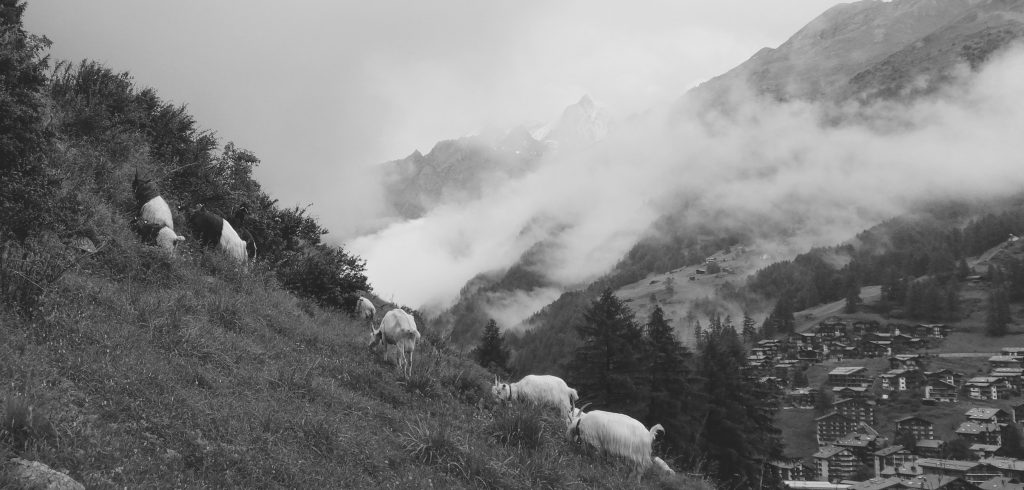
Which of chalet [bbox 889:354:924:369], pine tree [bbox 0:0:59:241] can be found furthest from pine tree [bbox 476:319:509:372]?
chalet [bbox 889:354:924:369]

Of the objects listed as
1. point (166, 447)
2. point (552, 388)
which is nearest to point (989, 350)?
point (552, 388)

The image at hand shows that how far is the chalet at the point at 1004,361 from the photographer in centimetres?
15800

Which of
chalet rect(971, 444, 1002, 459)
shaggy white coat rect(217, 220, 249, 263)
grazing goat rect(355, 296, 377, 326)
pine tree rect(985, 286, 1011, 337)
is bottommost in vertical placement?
chalet rect(971, 444, 1002, 459)

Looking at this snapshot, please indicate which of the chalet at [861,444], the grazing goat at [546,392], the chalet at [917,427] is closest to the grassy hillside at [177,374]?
the grazing goat at [546,392]

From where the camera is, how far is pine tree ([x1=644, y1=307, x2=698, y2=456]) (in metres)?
38.7

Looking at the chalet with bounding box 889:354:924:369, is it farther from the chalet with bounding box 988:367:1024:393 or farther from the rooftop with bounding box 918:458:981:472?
the rooftop with bounding box 918:458:981:472

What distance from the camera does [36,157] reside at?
34.9 feet

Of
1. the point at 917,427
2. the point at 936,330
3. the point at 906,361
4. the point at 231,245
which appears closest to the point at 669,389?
the point at 231,245

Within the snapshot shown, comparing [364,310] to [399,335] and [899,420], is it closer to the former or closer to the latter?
[399,335]

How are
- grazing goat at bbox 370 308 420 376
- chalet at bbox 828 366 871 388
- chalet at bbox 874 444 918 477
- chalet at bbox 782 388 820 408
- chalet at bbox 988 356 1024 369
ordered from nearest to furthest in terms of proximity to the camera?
grazing goat at bbox 370 308 420 376
chalet at bbox 874 444 918 477
chalet at bbox 988 356 1024 369
chalet at bbox 782 388 820 408
chalet at bbox 828 366 871 388

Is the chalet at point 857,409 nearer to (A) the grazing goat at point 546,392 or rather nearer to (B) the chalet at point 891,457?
(B) the chalet at point 891,457

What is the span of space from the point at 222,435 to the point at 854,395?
17057 centimetres

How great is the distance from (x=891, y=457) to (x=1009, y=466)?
19.9 meters

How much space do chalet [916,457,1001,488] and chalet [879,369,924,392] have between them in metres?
48.8
